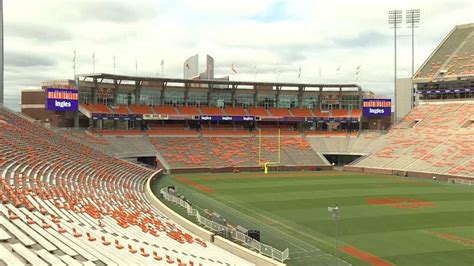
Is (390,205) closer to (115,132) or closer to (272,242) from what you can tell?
(272,242)

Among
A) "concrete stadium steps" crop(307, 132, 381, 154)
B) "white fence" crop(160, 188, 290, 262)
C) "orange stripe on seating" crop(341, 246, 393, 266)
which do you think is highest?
"concrete stadium steps" crop(307, 132, 381, 154)

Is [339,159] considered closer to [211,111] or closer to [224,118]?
[224,118]

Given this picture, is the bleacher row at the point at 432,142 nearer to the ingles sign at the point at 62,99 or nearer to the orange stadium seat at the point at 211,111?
the orange stadium seat at the point at 211,111

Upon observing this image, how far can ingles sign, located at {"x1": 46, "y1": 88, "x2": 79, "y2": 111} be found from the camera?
6209 centimetres

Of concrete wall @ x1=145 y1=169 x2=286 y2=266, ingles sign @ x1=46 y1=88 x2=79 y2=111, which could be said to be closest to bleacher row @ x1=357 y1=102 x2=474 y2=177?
concrete wall @ x1=145 y1=169 x2=286 y2=266

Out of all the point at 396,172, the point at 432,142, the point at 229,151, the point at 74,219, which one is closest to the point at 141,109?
the point at 229,151

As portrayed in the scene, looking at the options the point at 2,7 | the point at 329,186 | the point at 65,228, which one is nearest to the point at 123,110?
the point at 2,7

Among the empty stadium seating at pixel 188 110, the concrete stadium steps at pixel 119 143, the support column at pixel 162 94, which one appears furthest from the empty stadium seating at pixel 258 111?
the concrete stadium steps at pixel 119 143

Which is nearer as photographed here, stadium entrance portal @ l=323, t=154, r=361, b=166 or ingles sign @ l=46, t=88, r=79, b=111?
ingles sign @ l=46, t=88, r=79, b=111

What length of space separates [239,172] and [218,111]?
17.3m

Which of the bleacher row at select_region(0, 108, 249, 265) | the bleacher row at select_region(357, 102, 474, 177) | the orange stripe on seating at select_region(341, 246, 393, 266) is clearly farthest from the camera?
the bleacher row at select_region(357, 102, 474, 177)

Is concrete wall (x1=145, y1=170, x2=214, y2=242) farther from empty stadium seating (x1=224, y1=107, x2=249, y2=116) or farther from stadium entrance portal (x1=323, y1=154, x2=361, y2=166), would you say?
stadium entrance portal (x1=323, y1=154, x2=361, y2=166)

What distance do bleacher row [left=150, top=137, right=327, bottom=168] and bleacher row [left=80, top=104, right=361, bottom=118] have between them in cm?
501

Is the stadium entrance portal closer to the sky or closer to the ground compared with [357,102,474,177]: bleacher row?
closer to the ground
